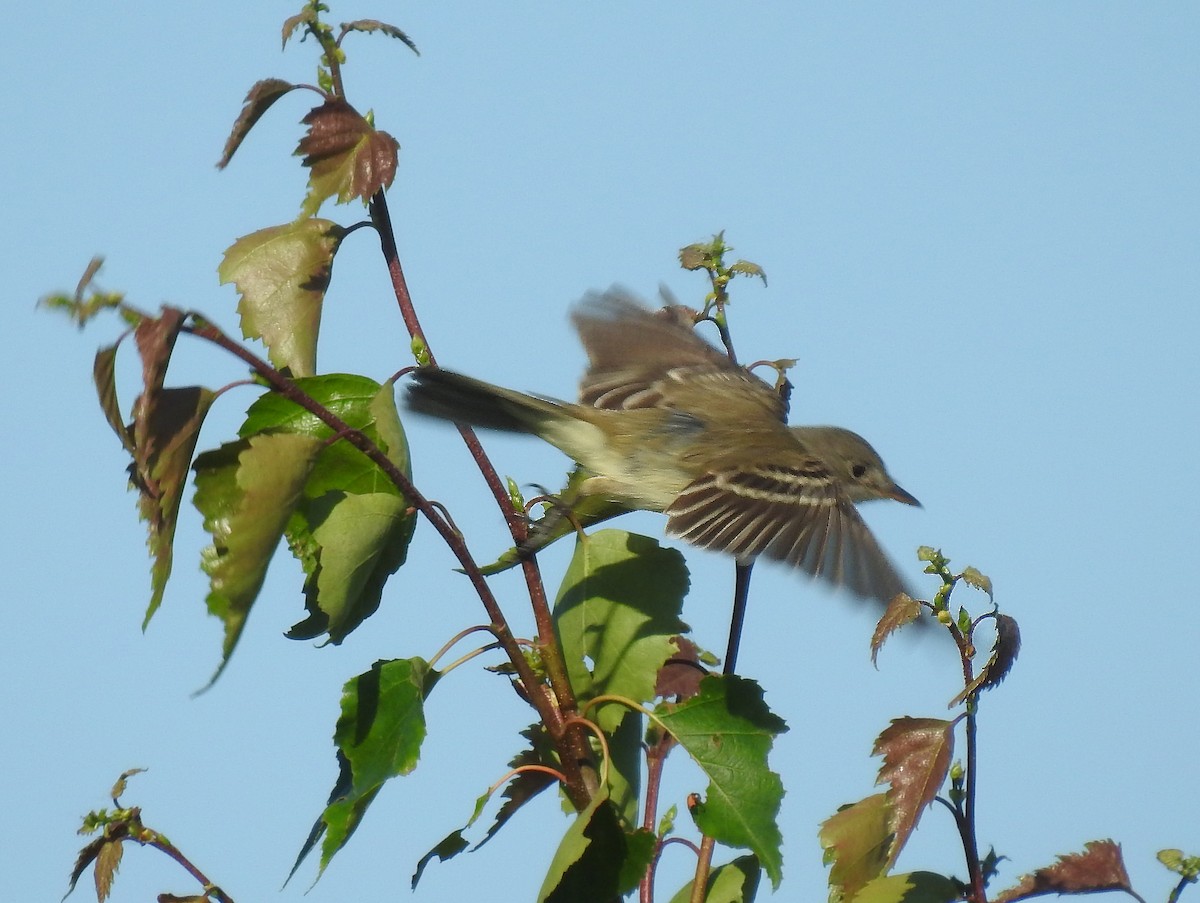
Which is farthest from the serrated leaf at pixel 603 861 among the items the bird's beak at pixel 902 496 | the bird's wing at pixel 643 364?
the bird's beak at pixel 902 496

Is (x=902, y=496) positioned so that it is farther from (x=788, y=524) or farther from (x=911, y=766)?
(x=911, y=766)

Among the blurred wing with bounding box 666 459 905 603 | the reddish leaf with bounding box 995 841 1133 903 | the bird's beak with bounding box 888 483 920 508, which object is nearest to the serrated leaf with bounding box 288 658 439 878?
the reddish leaf with bounding box 995 841 1133 903

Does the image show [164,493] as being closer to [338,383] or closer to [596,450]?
[338,383]

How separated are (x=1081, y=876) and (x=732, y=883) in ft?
2.23

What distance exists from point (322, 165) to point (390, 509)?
77cm

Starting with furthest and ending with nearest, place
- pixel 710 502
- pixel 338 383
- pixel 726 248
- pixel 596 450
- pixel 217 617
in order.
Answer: pixel 596 450 → pixel 710 502 → pixel 726 248 → pixel 338 383 → pixel 217 617

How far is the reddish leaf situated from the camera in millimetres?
2572

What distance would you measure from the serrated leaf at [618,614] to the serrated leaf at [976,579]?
66cm

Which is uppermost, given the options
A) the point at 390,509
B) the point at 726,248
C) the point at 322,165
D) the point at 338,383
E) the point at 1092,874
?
the point at 726,248

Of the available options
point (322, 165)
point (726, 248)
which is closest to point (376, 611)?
point (322, 165)

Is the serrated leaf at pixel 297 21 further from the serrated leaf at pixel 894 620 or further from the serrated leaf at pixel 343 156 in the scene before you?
the serrated leaf at pixel 894 620

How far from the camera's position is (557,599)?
9.61 feet

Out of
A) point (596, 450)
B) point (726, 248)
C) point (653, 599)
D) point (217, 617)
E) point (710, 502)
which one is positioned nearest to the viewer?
point (217, 617)

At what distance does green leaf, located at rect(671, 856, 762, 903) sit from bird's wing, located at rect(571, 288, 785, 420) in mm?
2318
